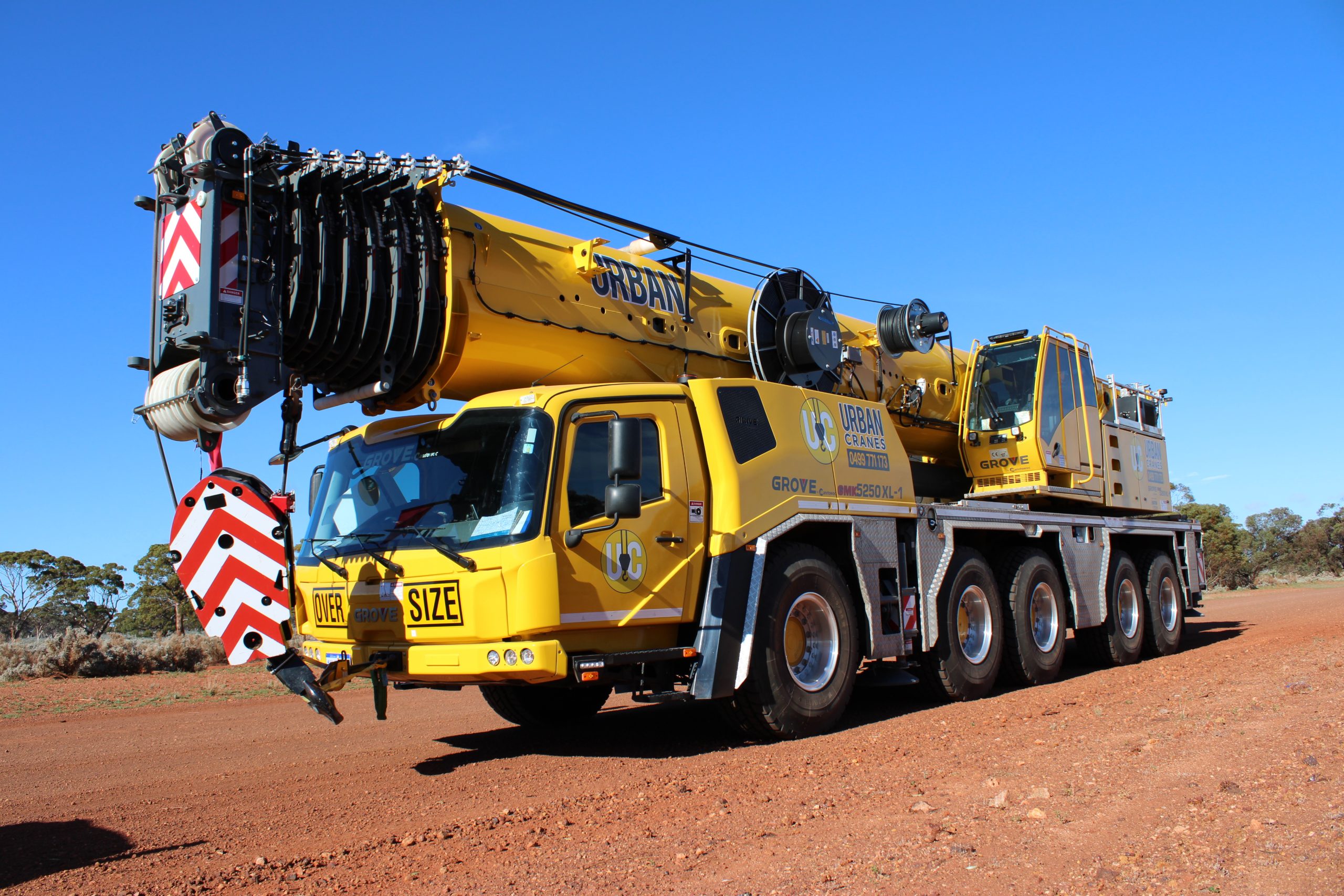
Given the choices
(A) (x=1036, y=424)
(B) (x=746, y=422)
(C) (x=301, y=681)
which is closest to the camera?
(C) (x=301, y=681)

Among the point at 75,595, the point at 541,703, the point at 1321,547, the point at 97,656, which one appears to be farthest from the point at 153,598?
the point at 1321,547

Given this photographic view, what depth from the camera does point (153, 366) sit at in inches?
241

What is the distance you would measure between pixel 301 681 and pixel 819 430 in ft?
13.8

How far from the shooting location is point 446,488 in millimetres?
6586

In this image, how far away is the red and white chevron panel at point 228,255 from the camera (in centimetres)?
585

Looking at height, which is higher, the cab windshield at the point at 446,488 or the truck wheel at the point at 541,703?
the cab windshield at the point at 446,488

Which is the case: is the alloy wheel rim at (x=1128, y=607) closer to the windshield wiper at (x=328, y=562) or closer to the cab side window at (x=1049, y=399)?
the cab side window at (x=1049, y=399)

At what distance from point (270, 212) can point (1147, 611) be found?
11.5 meters

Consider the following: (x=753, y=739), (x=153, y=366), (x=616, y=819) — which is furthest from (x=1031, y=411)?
(x=153, y=366)

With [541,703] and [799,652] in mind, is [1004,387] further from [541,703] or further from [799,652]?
[541,703]

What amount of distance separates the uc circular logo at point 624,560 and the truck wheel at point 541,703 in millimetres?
2075

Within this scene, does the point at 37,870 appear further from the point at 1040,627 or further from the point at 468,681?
the point at 1040,627

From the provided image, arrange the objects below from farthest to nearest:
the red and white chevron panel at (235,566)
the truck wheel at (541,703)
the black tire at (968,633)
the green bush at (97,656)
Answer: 1. the green bush at (97,656)
2. the black tire at (968,633)
3. the truck wheel at (541,703)
4. the red and white chevron panel at (235,566)

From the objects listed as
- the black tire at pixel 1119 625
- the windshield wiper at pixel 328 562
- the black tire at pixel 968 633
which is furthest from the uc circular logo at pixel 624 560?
the black tire at pixel 1119 625
